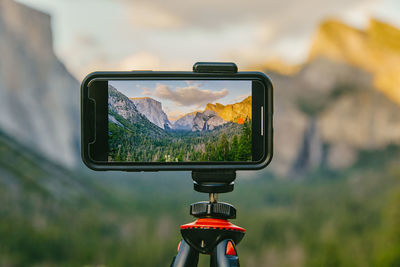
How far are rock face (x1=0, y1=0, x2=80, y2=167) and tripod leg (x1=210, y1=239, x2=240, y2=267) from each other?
20.2m

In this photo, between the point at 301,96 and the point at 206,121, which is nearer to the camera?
the point at 206,121

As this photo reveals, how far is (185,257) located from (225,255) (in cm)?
7

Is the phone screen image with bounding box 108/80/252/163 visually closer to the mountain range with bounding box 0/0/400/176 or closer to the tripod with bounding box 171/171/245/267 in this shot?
the tripod with bounding box 171/171/245/267

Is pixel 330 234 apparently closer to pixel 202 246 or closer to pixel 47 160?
pixel 47 160

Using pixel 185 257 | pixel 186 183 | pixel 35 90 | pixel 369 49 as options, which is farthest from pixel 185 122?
pixel 369 49

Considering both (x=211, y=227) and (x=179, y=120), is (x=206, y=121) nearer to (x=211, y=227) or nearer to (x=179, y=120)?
(x=179, y=120)

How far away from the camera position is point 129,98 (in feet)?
2.34

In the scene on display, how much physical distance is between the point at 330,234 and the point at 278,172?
391cm

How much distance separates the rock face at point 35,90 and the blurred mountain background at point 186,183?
52 mm

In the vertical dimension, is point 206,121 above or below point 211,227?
above

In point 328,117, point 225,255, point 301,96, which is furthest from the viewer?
point 301,96

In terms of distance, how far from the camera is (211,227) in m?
0.71

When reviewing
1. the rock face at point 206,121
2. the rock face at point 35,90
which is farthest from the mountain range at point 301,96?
the rock face at point 206,121

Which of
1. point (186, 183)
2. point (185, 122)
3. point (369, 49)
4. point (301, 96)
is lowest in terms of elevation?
point (186, 183)
